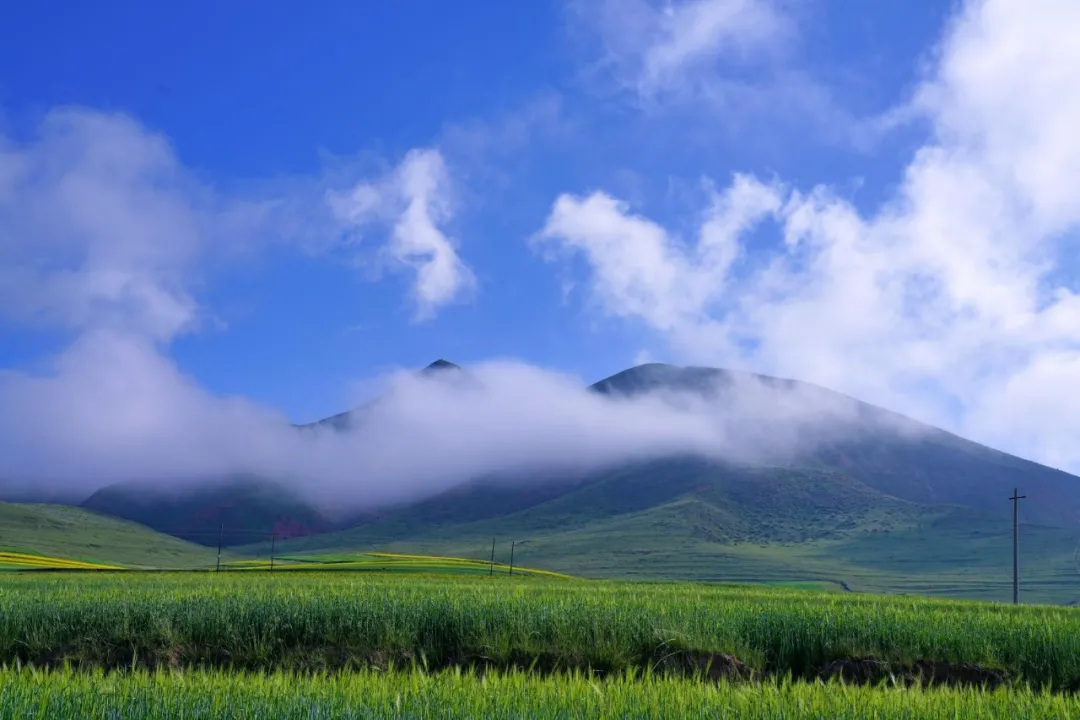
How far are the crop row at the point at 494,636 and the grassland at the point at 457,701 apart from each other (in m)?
4.48

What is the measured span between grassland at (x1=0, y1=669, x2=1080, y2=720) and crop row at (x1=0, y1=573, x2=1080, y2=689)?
4480 mm

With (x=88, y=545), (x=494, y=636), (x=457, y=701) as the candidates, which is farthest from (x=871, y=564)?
(x=457, y=701)

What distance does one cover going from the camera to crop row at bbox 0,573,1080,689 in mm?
11891

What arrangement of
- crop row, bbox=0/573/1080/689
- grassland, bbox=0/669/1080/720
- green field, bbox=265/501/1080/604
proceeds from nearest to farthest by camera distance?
grassland, bbox=0/669/1080/720 → crop row, bbox=0/573/1080/689 → green field, bbox=265/501/1080/604

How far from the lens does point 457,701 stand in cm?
647

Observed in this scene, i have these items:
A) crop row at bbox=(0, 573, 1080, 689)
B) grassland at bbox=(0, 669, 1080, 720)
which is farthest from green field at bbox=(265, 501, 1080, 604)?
grassland at bbox=(0, 669, 1080, 720)

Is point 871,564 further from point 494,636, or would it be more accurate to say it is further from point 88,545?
point 494,636

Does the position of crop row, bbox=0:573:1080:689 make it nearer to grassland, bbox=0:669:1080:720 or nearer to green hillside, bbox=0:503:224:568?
grassland, bbox=0:669:1080:720

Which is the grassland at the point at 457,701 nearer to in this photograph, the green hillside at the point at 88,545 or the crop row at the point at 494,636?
the crop row at the point at 494,636

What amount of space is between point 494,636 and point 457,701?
6057mm

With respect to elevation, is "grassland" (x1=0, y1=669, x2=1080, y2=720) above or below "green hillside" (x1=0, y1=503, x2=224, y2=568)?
above

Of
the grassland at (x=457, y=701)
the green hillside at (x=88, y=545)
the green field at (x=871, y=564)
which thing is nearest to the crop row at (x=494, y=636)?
the grassland at (x=457, y=701)

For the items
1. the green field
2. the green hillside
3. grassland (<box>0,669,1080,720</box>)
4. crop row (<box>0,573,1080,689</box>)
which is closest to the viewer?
grassland (<box>0,669,1080,720</box>)

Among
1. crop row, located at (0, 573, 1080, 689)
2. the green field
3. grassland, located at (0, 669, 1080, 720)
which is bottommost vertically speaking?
the green field
